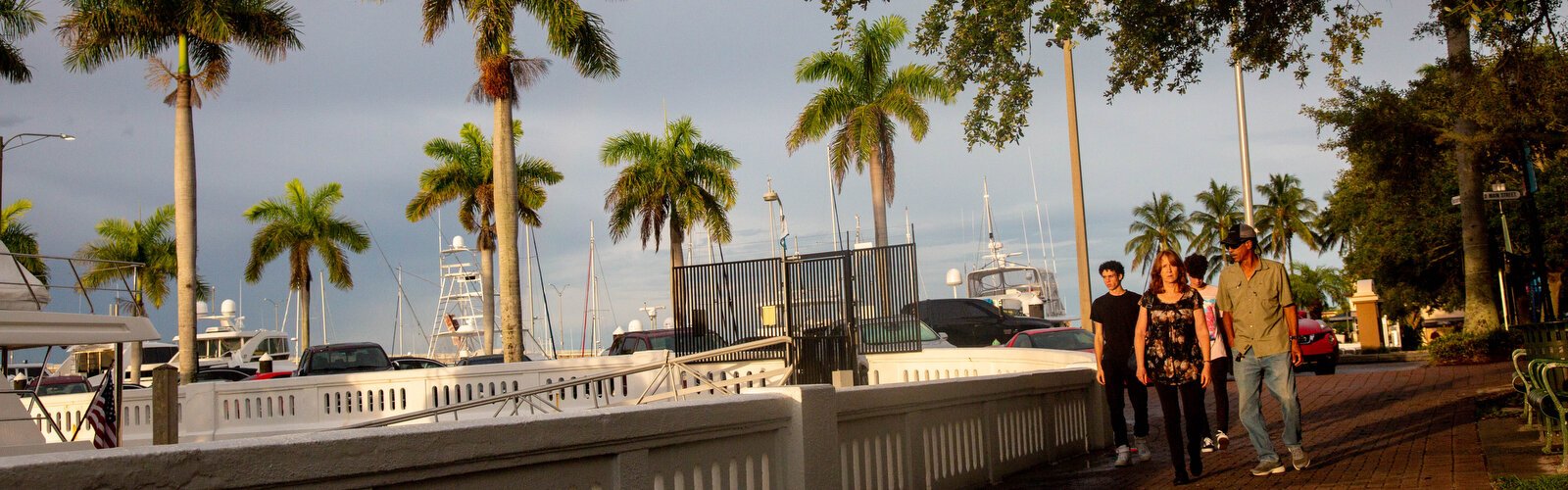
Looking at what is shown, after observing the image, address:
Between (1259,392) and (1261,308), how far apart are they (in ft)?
2.12

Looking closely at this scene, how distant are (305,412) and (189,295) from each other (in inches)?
357

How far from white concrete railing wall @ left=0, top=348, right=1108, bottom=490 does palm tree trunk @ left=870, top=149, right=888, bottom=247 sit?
85.8 feet

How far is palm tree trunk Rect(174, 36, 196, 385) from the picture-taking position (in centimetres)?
2986

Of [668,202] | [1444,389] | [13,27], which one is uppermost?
[13,27]

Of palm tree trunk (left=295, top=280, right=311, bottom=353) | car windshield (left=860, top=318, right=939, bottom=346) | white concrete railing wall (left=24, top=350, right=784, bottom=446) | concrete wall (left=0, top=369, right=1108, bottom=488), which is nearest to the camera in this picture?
concrete wall (left=0, top=369, right=1108, bottom=488)

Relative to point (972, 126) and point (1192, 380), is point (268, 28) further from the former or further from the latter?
point (1192, 380)

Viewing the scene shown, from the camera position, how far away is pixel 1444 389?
18.4m

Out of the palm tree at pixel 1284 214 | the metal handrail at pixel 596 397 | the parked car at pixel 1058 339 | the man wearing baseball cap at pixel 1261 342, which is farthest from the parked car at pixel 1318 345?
the palm tree at pixel 1284 214

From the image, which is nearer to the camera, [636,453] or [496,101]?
[636,453]

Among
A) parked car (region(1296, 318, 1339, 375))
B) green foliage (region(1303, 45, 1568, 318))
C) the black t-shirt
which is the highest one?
green foliage (region(1303, 45, 1568, 318))

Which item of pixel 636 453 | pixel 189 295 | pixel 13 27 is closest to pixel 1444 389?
pixel 636 453

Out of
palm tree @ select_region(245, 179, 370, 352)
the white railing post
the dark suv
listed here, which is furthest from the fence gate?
palm tree @ select_region(245, 179, 370, 352)

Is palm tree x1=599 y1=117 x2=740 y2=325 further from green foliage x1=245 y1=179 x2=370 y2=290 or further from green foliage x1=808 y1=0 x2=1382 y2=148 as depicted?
green foliage x1=808 y1=0 x2=1382 y2=148

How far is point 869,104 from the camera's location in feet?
126
